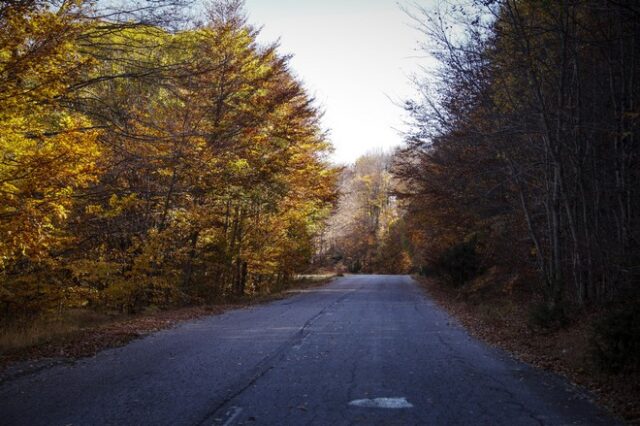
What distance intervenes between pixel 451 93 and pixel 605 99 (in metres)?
4.11

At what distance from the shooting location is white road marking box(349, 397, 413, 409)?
6.06 m

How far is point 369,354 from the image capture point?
9438 mm

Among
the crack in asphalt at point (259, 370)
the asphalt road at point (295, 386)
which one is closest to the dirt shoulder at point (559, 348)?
the asphalt road at point (295, 386)

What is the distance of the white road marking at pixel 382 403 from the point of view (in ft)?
19.9

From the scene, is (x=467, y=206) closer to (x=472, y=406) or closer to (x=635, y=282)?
(x=635, y=282)

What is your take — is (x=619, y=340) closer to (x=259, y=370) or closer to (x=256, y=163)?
(x=259, y=370)

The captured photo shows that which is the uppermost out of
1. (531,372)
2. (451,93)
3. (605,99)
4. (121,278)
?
(451,93)

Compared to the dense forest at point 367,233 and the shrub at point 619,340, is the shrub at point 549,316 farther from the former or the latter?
the dense forest at point 367,233

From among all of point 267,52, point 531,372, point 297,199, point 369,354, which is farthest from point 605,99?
point 297,199

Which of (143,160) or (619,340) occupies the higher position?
(143,160)

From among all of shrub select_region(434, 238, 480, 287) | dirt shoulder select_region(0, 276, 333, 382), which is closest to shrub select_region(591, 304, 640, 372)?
dirt shoulder select_region(0, 276, 333, 382)

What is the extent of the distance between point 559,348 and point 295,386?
5.53m

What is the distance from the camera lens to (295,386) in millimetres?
6961

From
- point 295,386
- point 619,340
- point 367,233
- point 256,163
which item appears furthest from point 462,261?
point 367,233
